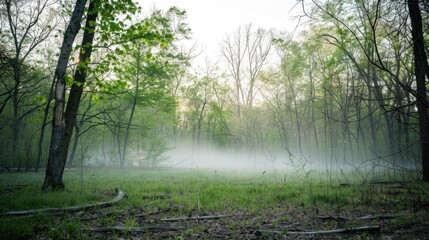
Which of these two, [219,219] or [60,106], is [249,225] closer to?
[219,219]

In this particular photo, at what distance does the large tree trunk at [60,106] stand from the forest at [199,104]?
0.03 m

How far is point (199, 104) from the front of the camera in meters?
34.7

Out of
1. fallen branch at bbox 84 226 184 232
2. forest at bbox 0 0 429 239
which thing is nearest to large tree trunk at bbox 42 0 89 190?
forest at bbox 0 0 429 239

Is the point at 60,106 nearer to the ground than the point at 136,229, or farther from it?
farther from it

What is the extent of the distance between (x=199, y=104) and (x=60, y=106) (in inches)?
1104

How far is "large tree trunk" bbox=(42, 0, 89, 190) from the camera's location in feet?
22.0

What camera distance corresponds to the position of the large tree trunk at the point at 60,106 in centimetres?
670

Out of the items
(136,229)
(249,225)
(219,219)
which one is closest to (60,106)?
(136,229)

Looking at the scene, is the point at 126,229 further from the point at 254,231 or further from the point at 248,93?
the point at 248,93

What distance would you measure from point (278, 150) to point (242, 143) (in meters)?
5.67

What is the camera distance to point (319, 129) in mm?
37156

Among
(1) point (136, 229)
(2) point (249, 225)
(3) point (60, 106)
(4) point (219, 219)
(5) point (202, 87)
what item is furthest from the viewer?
(5) point (202, 87)

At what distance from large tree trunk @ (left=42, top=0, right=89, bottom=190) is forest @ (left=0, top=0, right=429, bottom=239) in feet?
0.10

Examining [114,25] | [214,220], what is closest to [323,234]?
[214,220]
